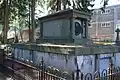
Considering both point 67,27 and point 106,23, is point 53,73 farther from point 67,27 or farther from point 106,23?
point 106,23

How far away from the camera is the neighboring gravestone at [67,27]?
1143 centimetres

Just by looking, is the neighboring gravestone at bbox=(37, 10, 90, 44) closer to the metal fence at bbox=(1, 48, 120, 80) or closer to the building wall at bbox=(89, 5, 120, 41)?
the metal fence at bbox=(1, 48, 120, 80)

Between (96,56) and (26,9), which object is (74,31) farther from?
A: (26,9)

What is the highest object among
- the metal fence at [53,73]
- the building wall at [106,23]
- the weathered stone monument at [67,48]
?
the building wall at [106,23]

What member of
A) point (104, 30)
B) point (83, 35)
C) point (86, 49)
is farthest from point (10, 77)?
point (104, 30)

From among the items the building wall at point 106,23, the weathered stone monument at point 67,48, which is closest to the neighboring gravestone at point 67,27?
the weathered stone monument at point 67,48

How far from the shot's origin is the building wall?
1571 inches

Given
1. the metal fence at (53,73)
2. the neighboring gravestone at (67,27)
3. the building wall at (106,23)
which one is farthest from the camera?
the building wall at (106,23)

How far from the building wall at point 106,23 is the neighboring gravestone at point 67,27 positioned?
1044 inches

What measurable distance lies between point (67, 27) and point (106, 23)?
31.9 m

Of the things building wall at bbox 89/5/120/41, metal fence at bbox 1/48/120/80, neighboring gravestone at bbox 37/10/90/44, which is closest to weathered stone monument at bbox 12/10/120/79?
neighboring gravestone at bbox 37/10/90/44

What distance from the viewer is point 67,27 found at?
11.6 metres

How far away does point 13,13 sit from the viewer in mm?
25469

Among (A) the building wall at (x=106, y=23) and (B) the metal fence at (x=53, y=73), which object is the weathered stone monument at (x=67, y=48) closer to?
(B) the metal fence at (x=53, y=73)
